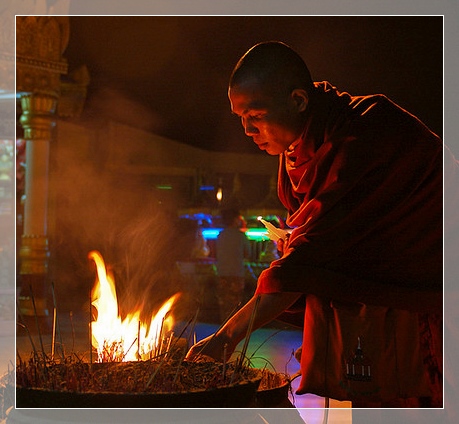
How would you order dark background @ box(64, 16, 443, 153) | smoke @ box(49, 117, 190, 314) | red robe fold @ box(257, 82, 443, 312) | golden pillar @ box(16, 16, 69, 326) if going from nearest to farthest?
red robe fold @ box(257, 82, 443, 312) < dark background @ box(64, 16, 443, 153) < golden pillar @ box(16, 16, 69, 326) < smoke @ box(49, 117, 190, 314)

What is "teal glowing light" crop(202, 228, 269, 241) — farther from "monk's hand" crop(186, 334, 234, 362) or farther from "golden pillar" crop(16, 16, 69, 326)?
"monk's hand" crop(186, 334, 234, 362)

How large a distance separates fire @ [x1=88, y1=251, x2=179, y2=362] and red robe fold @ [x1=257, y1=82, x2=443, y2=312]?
361mm

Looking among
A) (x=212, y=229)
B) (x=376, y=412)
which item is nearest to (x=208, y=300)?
(x=212, y=229)

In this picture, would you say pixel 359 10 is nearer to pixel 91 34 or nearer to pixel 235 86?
pixel 235 86

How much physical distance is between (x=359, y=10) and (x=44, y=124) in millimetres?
3659

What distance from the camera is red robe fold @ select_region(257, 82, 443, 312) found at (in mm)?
1734

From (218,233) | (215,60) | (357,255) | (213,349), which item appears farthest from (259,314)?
(218,233)

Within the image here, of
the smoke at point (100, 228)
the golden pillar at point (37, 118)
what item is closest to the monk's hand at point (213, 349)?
the golden pillar at point (37, 118)

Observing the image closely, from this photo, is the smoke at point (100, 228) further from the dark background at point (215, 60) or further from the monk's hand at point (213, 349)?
the monk's hand at point (213, 349)

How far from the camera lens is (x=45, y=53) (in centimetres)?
555

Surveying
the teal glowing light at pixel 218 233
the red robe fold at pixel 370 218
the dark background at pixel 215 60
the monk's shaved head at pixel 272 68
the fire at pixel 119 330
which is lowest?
the teal glowing light at pixel 218 233

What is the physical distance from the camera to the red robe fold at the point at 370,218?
1734 mm

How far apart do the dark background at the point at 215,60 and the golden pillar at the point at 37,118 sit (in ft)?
1.24

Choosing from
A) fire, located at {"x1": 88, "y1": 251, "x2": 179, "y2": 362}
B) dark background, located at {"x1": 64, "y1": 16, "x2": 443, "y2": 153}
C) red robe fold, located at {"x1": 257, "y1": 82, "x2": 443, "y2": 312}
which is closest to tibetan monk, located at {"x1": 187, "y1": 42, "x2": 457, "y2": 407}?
red robe fold, located at {"x1": 257, "y1": 82, "x2": 443, "y2": 312}
